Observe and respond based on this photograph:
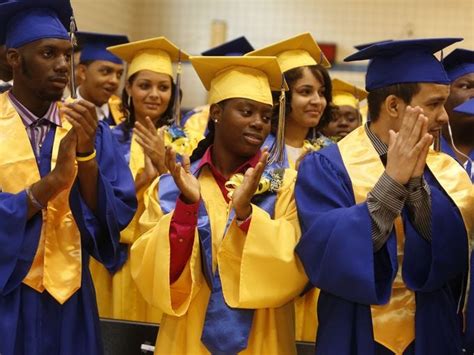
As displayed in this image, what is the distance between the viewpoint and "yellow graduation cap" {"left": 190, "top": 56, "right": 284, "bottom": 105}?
3.01 meters

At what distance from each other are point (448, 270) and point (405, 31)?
25.1 ft

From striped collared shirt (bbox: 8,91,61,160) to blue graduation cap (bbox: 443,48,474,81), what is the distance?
200 centimetres

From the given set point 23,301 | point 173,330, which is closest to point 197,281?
point 173,330

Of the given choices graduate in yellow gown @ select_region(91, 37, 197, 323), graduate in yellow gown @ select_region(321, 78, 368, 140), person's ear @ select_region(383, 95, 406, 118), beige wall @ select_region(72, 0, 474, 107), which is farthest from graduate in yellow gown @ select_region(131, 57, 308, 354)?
beige wall @ select_region(72, 0, 474, 107)

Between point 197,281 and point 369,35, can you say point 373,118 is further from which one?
point 369,35

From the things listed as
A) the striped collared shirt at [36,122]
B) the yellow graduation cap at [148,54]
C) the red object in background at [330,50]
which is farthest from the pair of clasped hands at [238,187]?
the red object in background at [330,50]

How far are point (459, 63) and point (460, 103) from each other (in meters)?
0.23

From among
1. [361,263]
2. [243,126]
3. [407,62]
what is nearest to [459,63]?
[407,62]

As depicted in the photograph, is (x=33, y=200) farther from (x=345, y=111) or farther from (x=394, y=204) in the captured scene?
(x=345, y=111)

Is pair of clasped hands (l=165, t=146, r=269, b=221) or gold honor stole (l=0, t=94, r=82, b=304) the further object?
gold honor stole (l=0, t=94, r=82, b=304)

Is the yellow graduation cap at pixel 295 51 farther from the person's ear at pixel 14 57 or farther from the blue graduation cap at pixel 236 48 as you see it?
the person's ear at pixel 14 57

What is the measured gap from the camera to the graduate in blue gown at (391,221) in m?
2.36

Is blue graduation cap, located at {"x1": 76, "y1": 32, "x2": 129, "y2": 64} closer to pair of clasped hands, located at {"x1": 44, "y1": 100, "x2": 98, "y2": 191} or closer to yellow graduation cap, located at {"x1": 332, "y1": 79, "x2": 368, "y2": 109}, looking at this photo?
yellow graduation cap, located at {"x1": 332, "y1": 79, "x2": 368, "y2": 109}

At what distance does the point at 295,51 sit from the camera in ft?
13.7
